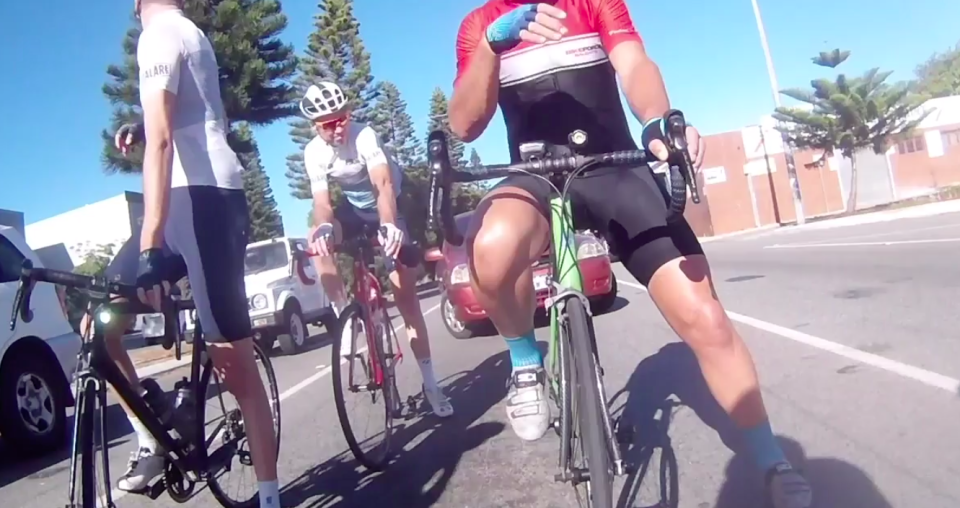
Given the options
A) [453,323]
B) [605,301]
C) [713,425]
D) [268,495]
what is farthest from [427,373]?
[605,301]

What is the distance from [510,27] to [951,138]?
54.6 m

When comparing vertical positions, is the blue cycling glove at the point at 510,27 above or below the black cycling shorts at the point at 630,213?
above

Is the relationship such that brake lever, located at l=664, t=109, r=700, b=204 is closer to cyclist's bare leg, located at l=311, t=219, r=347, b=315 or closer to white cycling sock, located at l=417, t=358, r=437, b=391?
cyclist's bare leg, located at l=311, t=219, r=347, b=315

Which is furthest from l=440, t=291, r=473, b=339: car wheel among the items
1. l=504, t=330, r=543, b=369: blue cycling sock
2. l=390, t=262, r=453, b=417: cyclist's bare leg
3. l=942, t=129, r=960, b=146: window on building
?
l=942, t=129, r=960, b=146: window on building

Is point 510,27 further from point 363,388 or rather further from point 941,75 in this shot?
point 941,75

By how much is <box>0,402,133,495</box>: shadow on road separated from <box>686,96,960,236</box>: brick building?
42.6 meters

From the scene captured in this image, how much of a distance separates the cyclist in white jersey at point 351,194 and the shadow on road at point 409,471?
286 millimetres

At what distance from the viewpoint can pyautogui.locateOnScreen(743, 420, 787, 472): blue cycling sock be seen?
285 cm

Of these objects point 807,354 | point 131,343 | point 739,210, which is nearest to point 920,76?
point 739,210

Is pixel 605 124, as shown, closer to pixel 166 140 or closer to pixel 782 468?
pixel 782 468

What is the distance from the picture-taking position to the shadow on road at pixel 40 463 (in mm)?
5891

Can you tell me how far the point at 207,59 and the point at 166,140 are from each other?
A: 0.45 metres

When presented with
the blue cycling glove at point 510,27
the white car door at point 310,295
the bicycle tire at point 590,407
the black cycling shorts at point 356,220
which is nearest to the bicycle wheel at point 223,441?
the black cycling shorts at point 356,220

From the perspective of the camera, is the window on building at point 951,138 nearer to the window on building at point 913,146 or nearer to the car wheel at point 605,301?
the window on building at point 913,146
